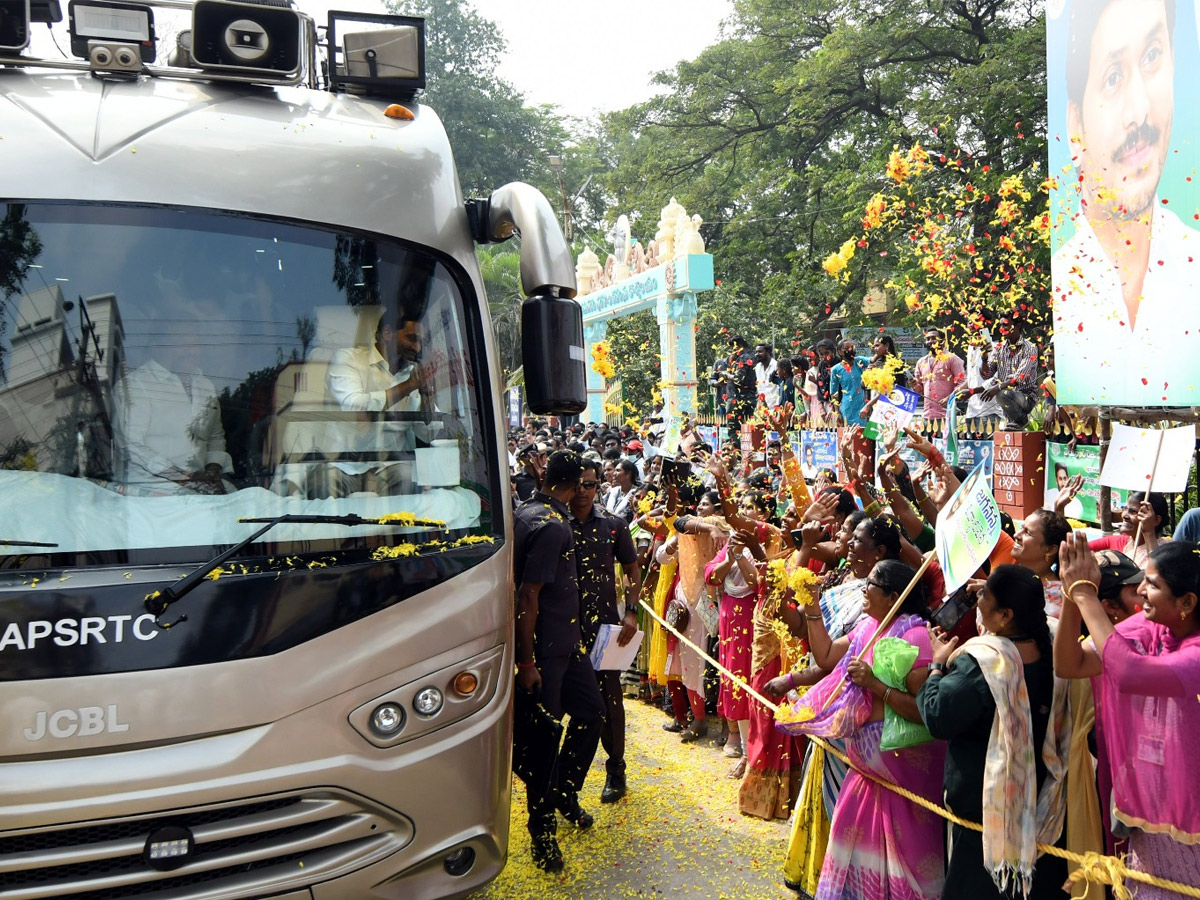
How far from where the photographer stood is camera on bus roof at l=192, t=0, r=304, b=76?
4.05 metres

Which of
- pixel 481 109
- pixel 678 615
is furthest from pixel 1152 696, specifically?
pixel 481 109

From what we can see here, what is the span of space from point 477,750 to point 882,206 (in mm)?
15187

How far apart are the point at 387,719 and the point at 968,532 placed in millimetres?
2013

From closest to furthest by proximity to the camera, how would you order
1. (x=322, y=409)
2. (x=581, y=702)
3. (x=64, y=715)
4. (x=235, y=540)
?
(x=64, y=715) → (x=235, y=540) → (x=322, y=409) → (x=581, y=702)

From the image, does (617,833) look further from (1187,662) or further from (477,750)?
(1187,662)

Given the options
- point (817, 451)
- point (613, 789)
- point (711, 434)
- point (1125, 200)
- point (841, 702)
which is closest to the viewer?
point (841, 702)

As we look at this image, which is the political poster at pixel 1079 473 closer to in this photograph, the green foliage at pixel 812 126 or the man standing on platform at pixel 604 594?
the man standing on platform at pixel 604 594

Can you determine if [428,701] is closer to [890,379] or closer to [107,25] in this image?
[107,25]

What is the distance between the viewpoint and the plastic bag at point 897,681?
3818mm

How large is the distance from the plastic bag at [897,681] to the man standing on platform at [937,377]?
8266 mm

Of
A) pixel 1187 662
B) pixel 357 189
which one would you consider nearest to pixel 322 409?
pixel 357 189

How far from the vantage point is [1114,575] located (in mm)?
3936

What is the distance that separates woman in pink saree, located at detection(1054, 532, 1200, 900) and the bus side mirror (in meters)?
1.83

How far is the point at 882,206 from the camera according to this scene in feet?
55.9
